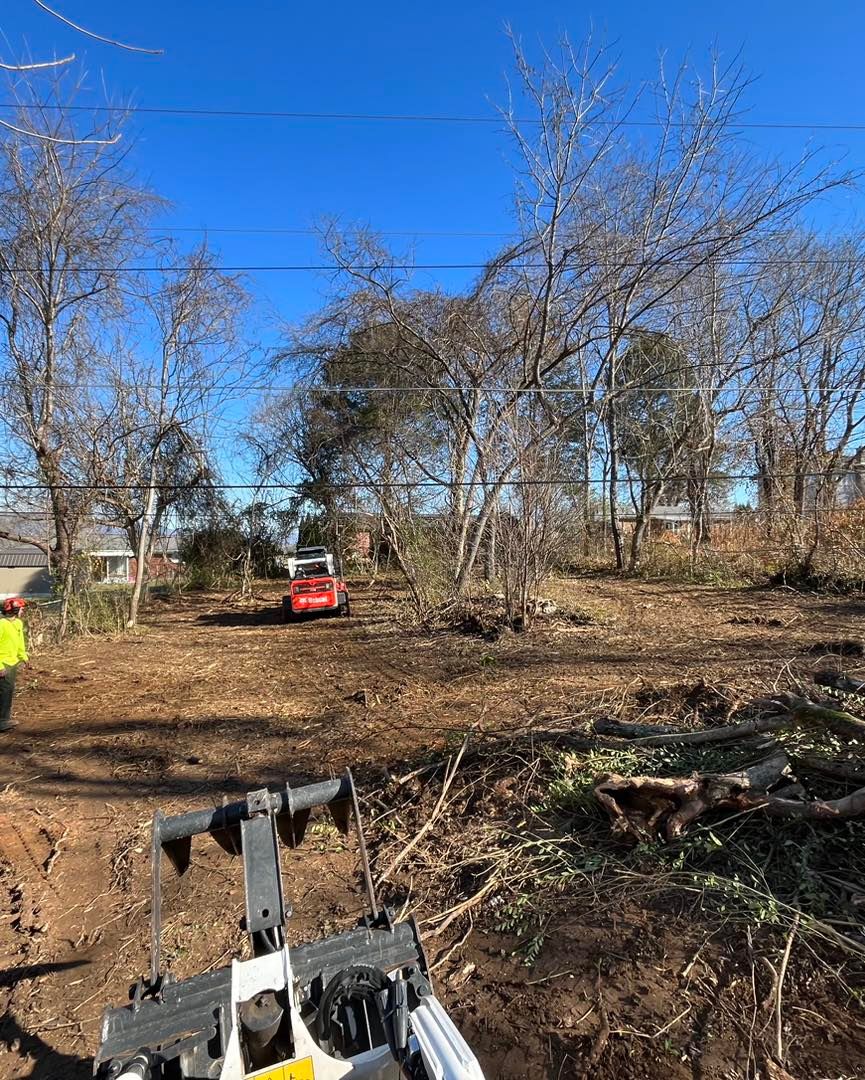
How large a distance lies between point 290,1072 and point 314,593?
14.3 metres

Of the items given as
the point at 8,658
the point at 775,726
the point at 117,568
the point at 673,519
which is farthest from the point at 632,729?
the point at 673,519

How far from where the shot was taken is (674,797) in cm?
322

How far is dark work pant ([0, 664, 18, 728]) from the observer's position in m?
6.98

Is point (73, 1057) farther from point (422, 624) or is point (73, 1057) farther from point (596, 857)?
point (422, 624)

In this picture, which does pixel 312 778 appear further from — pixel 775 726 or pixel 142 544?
pixel 142 544

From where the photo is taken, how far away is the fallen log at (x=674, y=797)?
3.14 m

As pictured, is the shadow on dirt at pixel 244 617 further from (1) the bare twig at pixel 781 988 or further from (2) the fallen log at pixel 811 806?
(1) the bare twig at pixel 781 988

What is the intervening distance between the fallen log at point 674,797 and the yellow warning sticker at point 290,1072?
2315 mm

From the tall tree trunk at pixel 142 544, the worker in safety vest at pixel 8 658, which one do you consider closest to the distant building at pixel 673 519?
the tall tree trunk at pixel 142 544

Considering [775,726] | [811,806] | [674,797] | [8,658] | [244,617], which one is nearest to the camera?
[811,806]

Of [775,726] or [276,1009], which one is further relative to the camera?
[775,726]

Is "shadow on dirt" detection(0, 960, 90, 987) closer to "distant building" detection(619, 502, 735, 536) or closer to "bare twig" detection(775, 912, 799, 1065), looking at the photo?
"bare twig" detection(775, 912, 799, 1065)

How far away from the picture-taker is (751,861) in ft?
9.40

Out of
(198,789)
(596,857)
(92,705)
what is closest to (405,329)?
(92,705)
